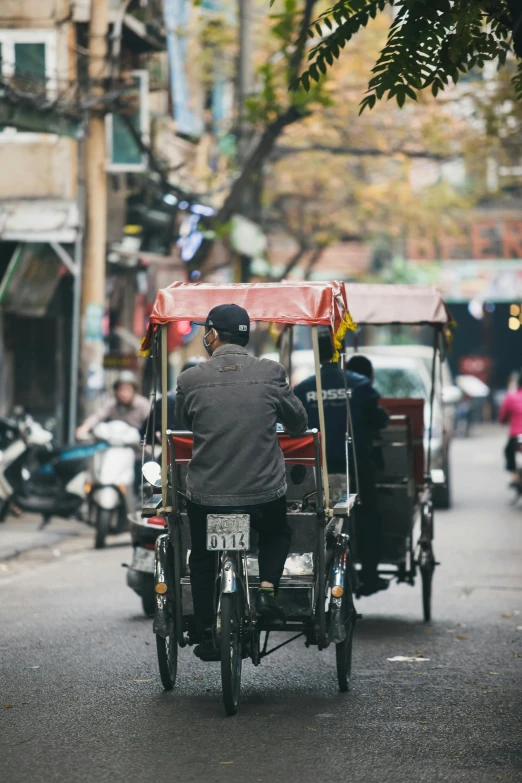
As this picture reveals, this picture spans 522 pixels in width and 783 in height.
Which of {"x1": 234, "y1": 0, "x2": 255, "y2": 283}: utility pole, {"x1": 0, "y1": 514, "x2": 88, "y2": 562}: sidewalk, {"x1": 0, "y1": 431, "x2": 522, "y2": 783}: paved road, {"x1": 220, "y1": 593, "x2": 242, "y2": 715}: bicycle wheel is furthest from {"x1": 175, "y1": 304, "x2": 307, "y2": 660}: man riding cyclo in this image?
{"x1": 234, "y1": 0, "x2": 255, "y2": 283}: utility pole

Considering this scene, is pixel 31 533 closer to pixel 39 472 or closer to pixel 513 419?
pixel 39 472

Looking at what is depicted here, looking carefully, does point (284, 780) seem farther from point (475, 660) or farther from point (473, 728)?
point (475, 660)

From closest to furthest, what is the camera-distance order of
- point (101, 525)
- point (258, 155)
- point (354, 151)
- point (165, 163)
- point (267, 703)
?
point (267, 703) < point (101, 525) < point (258, 155) < point (165, 163) < point (354, 151)

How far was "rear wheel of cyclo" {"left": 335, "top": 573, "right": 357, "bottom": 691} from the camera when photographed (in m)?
6.79

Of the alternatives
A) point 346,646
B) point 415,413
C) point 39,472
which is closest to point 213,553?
point 346,646

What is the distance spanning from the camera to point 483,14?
6.67 meters

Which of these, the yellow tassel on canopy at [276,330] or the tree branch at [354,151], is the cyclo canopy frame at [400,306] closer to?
the yellow tassel on canopy at [276,330]

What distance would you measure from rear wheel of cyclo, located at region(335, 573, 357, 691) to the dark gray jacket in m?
0.83

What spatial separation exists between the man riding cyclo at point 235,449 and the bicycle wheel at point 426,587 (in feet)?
9.68

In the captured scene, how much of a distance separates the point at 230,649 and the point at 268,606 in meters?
0.43

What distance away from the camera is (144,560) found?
30.1 feet

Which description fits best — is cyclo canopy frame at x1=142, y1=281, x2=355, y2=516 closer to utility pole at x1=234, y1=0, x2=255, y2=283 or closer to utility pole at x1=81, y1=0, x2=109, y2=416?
utility pole at x1=81, y1=0, x2=109, y2=416

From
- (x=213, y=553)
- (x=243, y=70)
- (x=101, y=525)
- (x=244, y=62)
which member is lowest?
(x=101, y=525)

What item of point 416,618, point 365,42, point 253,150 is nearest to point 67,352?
point 253,150
